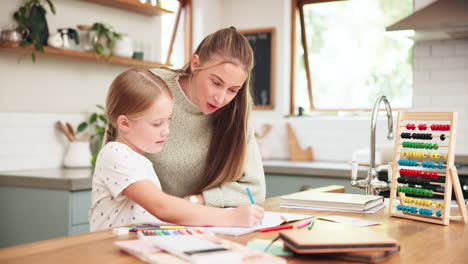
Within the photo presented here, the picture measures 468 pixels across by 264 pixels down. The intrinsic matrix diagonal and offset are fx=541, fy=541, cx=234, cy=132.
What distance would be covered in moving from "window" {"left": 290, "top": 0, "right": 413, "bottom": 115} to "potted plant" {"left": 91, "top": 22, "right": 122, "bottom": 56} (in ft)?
5.95

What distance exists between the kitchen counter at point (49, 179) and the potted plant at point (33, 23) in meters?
0.75

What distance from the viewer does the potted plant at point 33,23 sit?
3447mm

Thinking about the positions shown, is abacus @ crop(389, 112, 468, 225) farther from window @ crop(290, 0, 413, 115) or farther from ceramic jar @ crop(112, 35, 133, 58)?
window @ crop(290, 0, 413, 115)

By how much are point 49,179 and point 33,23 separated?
1065mm

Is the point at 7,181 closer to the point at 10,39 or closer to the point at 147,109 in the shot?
the point at 10,39

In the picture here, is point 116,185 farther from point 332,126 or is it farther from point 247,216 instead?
point 332,126

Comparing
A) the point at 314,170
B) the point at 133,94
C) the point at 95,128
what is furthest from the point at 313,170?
the point at 133,94

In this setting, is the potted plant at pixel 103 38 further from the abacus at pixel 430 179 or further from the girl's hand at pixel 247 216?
the girl's hand at pixel 247 216

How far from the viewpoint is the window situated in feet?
15.3

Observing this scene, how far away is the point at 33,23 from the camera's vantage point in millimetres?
3467

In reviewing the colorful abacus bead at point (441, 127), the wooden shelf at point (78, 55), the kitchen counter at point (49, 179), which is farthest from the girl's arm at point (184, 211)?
the wooden shelf at point (78, 55)

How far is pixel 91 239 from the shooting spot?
4.21 ft

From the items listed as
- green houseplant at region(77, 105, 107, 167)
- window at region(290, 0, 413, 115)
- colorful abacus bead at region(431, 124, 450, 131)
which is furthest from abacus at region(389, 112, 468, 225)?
window at region(290, 0, 413, 115)

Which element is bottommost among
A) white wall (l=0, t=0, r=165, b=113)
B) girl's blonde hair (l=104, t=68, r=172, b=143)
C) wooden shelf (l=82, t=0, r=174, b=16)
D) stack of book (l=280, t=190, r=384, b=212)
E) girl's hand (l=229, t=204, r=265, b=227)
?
stack of book (l=280, t=190, r=384, b=212)
